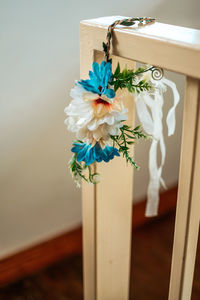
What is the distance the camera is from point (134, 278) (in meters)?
1.41

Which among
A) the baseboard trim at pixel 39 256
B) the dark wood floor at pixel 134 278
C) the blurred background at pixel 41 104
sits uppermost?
the blurred background at pixel 41 104

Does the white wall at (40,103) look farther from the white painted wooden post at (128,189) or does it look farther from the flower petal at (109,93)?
the flower petal at (109,93)

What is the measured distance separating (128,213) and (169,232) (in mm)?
917

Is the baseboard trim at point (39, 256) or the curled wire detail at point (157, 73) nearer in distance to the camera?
the curled wire detail at point (157, 73)

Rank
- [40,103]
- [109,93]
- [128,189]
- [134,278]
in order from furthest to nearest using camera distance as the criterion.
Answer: [134,278]
[40,103]
[128,189]
[109,93]

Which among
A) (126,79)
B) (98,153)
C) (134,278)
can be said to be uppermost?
(126,79)

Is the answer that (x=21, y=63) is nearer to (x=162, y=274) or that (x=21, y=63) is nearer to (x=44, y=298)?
(x=44, y=298)

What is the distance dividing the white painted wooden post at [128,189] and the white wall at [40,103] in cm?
43

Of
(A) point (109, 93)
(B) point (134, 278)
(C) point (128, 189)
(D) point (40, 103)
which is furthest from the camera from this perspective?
(B) point (134, 278)

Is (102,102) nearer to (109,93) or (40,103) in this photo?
(109,93)

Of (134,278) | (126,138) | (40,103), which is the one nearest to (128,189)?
(126,138)

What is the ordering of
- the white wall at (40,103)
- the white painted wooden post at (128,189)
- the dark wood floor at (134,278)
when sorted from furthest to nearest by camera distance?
the dark wood floor at (134,278) → the white wall at (40,103) → the white painted wooden post at (128,189)

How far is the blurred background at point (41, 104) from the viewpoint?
3.36ft

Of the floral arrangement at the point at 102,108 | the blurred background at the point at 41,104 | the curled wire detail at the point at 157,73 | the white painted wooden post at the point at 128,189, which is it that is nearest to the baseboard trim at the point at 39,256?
the blurred background at the point at 41,104
